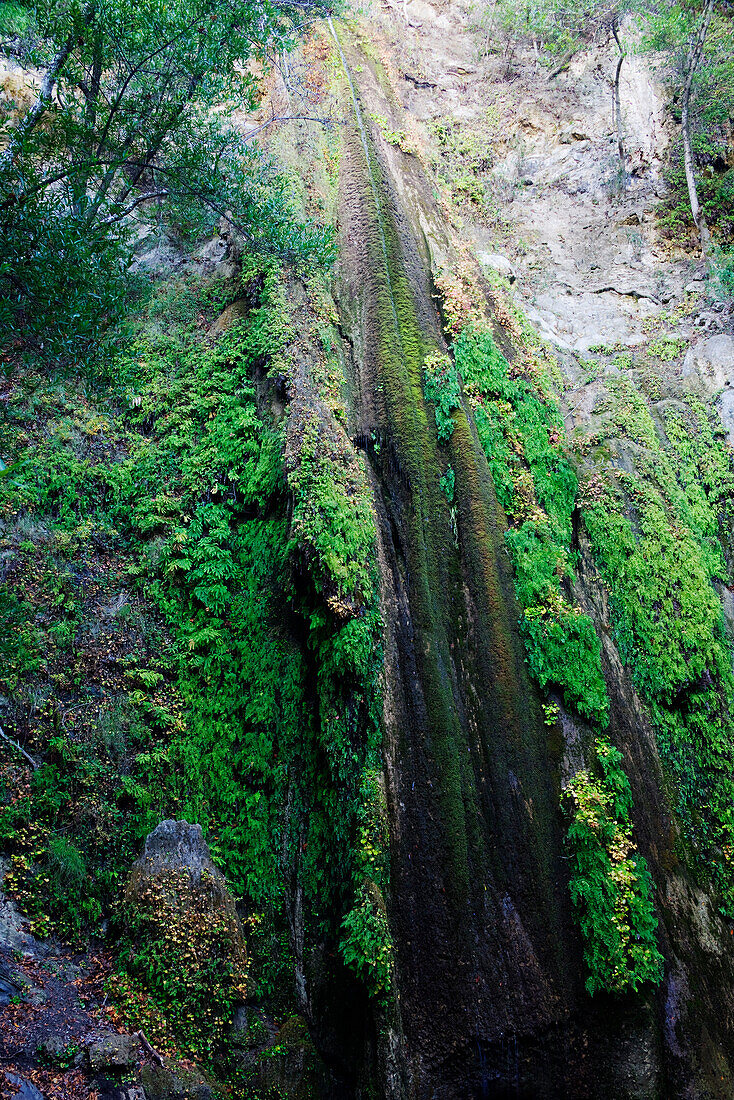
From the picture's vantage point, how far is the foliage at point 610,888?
666 centimetres

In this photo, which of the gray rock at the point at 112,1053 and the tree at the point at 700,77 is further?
the tree at the point at 700,77

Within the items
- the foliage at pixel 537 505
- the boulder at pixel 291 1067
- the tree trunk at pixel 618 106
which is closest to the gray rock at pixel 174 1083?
the boulder at pixel 291 1067

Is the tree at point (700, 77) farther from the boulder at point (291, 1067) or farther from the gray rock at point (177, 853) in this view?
the boulder at point (291, 1067)

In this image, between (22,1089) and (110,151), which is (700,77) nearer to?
(110,151)

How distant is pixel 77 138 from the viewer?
749 centimetres

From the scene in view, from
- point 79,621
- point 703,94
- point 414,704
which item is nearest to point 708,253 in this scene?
point 703,94

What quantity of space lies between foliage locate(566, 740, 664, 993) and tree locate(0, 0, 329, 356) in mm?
8055

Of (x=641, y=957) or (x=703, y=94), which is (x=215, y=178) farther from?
(x=703, y=94)

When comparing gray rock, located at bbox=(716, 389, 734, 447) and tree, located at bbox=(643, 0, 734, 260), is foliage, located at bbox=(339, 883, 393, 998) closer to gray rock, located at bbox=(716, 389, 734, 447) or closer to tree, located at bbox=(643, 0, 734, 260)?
gray rock, located at bbox=(716, 389, 734, 447)

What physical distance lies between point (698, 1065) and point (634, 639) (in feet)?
17.4

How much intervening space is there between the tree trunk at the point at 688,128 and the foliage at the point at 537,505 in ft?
24.3

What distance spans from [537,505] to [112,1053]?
8.41 metres

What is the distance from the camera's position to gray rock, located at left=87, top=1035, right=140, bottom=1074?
5547 mm

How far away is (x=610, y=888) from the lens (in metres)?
6.94
